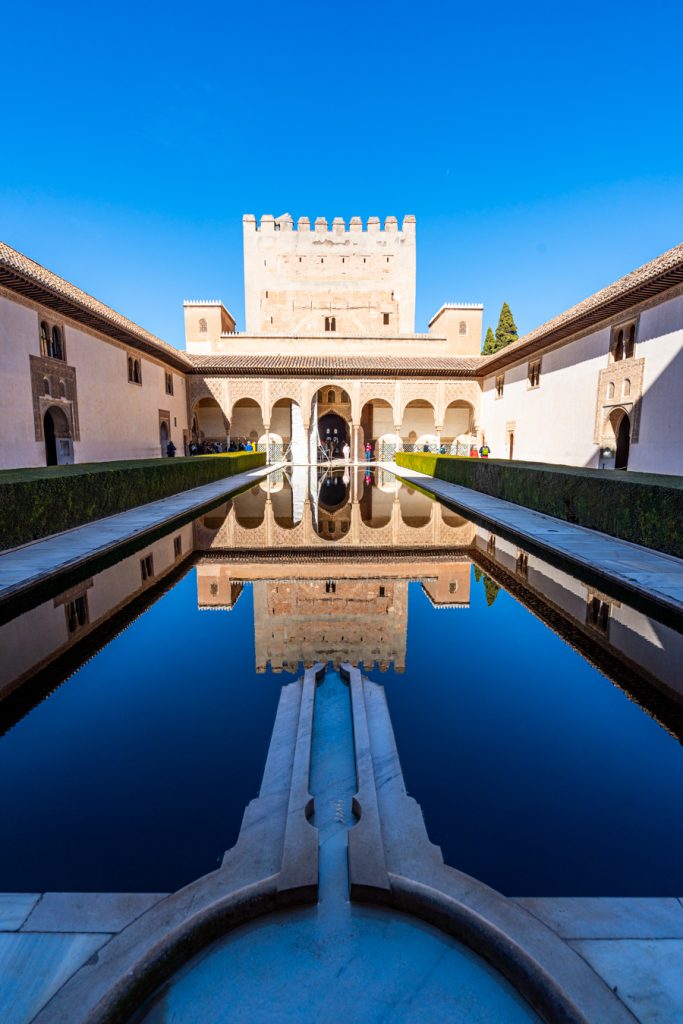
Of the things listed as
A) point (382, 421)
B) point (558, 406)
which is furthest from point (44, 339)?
point (382, 421)

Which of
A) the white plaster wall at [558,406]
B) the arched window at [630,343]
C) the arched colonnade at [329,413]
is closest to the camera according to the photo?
the arched window at [630,343]

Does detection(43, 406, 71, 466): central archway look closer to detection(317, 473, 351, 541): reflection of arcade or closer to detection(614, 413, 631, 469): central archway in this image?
detection(317, 473, 351, 541): reflection of arcade

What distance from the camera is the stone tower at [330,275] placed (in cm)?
2972

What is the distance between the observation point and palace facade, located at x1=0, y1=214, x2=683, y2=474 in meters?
11.5

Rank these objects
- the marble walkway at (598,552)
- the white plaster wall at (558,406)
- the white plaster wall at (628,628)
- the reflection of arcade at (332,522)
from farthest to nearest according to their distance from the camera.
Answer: the white plaster wall at (558,406) → the reflection of arcade at (332,522) → the marble walkway at (598,552) → the white plaster wall at (628,628)

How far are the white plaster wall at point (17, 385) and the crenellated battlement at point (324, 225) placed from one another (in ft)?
70.8

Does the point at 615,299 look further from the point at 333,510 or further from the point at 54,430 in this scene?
the point at 54,430

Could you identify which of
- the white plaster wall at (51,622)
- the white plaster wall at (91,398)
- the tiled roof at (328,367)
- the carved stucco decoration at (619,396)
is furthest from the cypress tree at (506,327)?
the white plaster wall at (51,622)

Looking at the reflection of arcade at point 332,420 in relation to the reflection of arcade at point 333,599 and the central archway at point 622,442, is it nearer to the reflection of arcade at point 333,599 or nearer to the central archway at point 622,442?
the central archway at point 622,442

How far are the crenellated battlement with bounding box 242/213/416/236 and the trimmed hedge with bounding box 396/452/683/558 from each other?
79.3ft

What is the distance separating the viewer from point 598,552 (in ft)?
18.5

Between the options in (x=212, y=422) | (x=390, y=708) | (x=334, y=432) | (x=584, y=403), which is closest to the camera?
(x=390, y=708)

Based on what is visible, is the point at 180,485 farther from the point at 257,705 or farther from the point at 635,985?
the point at 635,985

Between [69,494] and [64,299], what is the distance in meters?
7.49
